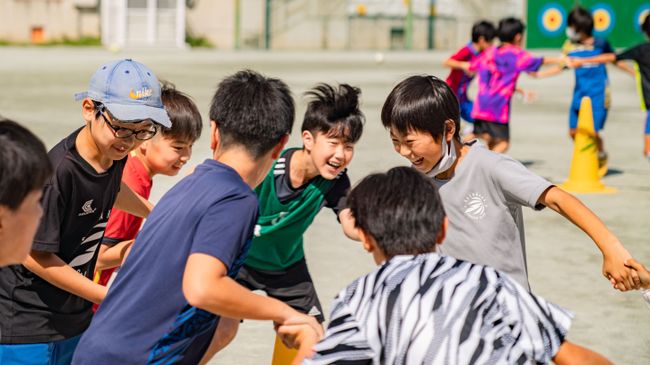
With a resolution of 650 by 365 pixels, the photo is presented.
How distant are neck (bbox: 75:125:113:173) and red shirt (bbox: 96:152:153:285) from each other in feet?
1.97

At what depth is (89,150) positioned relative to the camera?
3.94 metres

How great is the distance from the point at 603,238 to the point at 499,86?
850 cm

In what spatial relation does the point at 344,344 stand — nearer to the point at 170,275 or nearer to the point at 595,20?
the point at 170,275

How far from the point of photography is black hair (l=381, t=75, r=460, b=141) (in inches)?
169

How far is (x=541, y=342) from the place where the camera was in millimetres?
2676

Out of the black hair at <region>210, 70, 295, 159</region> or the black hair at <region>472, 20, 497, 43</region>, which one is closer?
the black hair at <region>210, 70, 295, 159</region>

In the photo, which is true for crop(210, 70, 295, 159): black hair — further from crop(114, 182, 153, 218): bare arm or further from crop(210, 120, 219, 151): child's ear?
crop(114, 182, 153, 218): bare arm

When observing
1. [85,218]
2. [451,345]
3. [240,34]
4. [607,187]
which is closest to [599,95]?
[607,187]

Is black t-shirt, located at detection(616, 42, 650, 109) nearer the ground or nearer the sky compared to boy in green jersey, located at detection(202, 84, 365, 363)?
nearer the sky

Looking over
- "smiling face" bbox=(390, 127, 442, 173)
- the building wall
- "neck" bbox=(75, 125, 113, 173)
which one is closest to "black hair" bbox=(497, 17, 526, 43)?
"smiling face" bbox=(390, 127, 442, 173)

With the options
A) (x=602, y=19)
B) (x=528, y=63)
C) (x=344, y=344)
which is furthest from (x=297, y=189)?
(x=602, y=19)

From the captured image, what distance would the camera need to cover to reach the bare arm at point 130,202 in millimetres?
4383

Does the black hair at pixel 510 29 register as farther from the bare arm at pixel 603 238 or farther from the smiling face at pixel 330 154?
the bare arm at pixel 603 238

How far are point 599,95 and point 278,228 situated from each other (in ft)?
27.4
